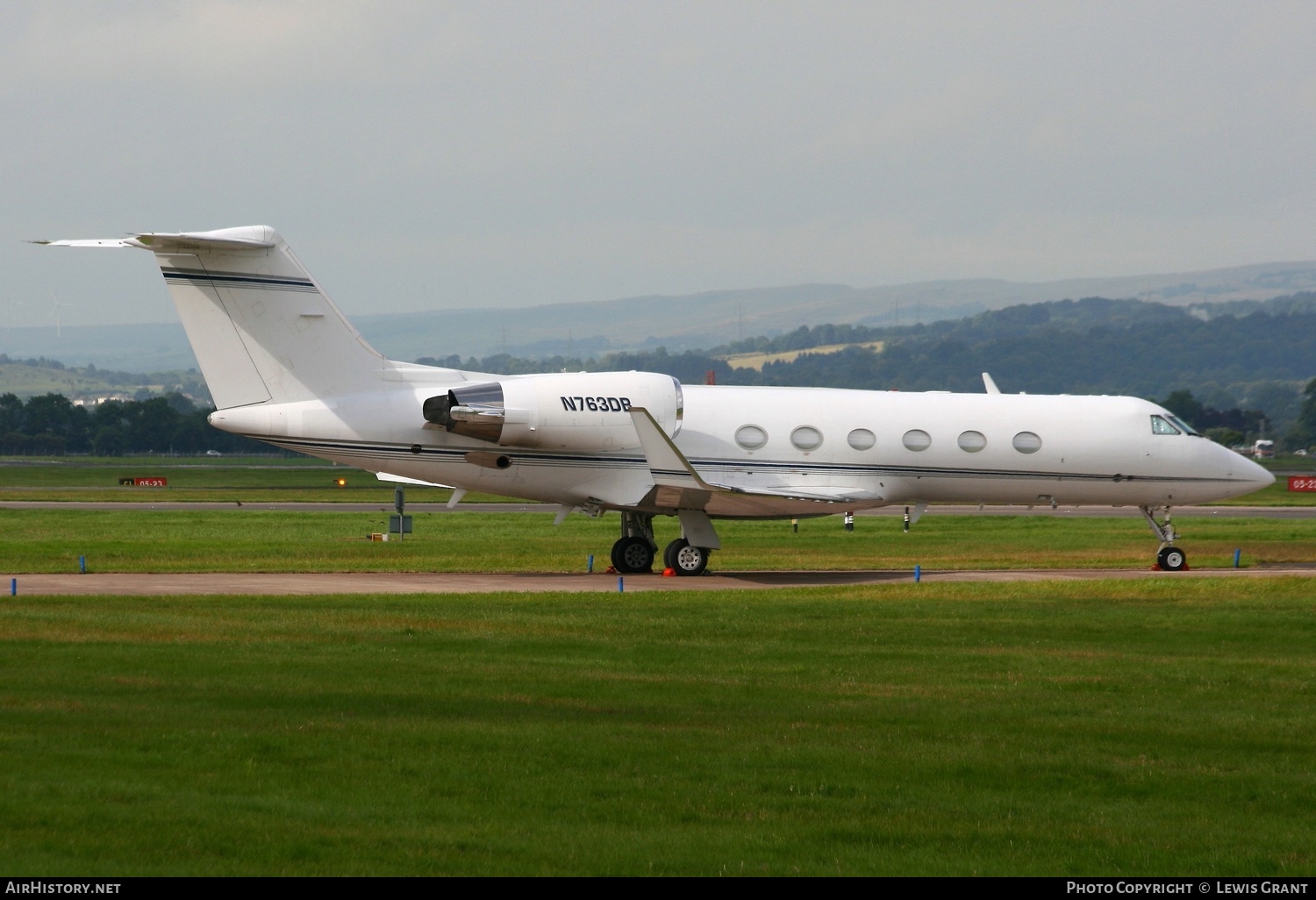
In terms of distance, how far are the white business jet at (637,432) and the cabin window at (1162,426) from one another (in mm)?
39

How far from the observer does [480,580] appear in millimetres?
25828

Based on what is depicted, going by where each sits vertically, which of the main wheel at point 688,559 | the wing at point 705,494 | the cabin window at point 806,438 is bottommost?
the main wheel at point 688,559

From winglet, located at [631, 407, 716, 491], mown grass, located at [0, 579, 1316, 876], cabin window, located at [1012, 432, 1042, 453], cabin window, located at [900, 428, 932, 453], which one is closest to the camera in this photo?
mown grass, located at [0, 579, 1316, 876]

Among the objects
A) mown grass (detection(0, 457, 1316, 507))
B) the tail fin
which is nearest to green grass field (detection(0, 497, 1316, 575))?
the tail fin

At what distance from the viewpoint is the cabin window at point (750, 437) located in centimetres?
2669

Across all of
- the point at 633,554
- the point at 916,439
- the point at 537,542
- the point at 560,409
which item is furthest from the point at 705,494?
the point at 537,542

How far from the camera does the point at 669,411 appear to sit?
1036 inches

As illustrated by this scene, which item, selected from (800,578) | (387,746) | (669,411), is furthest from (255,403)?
(387,746)

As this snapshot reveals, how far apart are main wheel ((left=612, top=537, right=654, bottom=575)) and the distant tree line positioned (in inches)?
4195

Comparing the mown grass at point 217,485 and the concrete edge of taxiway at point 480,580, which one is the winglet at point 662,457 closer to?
→ the concrete edge of taxiway at point 480,580

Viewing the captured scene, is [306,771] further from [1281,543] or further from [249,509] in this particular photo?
[249,509]

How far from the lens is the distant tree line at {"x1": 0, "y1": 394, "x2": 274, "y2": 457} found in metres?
127

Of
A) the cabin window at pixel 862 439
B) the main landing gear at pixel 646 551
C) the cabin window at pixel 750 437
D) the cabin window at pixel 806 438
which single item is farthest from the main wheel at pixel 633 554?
the cabin window at pixel 862 439

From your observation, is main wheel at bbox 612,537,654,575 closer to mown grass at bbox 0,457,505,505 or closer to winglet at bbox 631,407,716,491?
winglet at bbox 631,407,716,491
